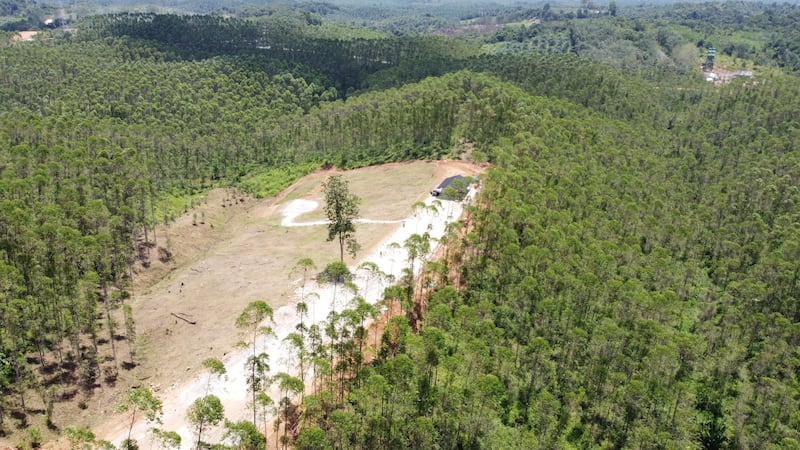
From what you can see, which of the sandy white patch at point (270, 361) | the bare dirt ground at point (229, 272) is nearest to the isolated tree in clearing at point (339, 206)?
the sandy white patch at point (270, 361)

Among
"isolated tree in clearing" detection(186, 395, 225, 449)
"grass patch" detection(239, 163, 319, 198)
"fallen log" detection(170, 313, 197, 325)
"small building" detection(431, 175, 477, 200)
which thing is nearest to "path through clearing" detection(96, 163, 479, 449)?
"fallen log" detection(170, 313, 197, 325)

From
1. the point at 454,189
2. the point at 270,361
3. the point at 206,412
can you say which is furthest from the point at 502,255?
the point at 206,412

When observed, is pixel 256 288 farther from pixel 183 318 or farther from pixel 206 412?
pixel 206 412

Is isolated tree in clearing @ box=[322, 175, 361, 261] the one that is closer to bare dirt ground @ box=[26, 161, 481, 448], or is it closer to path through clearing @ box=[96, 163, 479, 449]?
path through clearing @ box=[96, 163, 479, 449]

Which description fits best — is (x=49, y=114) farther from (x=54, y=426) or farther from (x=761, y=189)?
(x=761, y=189)

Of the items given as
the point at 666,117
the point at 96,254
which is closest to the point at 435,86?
the point at 666,117

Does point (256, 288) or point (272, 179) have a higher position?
point (272, 179)
